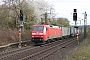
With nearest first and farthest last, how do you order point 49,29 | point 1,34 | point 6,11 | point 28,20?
point 1,34
point 49,29
point 6,11
point 28,20

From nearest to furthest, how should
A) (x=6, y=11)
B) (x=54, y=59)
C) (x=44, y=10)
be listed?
(x=54, y=59) → (x=6, y=11) → (x=44, y=10)

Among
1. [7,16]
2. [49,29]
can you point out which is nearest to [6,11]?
[7,16]

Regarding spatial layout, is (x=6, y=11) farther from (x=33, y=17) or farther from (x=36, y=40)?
(x=36, y=40)

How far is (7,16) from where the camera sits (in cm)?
4153

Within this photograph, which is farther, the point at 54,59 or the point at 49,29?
→ the point at 49,29

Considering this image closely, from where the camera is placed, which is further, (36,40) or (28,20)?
(28,20)

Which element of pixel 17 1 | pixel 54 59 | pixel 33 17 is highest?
pixel 17 1

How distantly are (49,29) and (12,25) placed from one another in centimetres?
1166

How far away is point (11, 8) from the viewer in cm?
4219

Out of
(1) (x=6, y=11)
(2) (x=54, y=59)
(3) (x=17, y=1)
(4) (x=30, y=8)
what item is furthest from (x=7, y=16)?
(2) (x=54, y=59)

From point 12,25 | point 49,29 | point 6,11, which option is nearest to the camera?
point 49,29

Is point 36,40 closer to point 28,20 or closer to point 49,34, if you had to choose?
point 49,34

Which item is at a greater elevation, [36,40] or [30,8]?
[30,8]

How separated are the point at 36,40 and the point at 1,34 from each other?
4.85m
